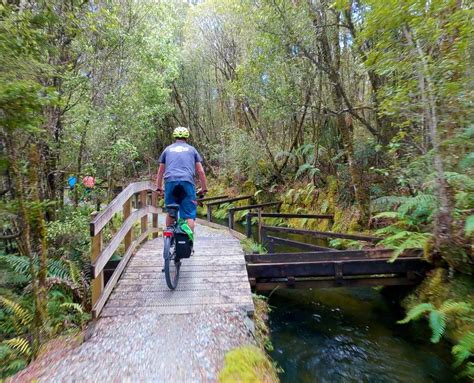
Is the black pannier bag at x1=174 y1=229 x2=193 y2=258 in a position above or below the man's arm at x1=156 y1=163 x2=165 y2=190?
below

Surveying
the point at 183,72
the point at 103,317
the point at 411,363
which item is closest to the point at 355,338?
the point at 411,363

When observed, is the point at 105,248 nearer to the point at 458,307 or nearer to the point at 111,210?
the point at 111,210

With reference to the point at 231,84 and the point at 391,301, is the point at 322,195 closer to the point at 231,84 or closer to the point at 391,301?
the point at 231,84

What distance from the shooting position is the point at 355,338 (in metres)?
5.66

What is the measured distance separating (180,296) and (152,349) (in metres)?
1.21

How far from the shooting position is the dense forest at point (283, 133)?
4.32 m

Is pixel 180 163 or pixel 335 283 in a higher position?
pixel 180 163

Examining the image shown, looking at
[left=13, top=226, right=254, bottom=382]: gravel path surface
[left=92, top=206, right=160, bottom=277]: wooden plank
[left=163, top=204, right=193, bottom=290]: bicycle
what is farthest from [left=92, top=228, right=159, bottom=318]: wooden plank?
[left=163, top=204, right=193, bottom=290]: bicycle

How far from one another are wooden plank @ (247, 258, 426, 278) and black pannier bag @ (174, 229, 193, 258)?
1.43 metres

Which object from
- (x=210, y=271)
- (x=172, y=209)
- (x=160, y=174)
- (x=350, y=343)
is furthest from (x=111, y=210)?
(x=350, y=343)

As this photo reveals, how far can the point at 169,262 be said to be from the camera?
470 centimetres

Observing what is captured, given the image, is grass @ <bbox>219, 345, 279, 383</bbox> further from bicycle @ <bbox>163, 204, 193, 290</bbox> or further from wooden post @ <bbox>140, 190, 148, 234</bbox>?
wooden post @ <bbox>140, 190, 148, 234</bbox>

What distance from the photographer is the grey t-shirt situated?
16.5 feet

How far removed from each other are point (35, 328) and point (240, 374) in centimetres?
256
